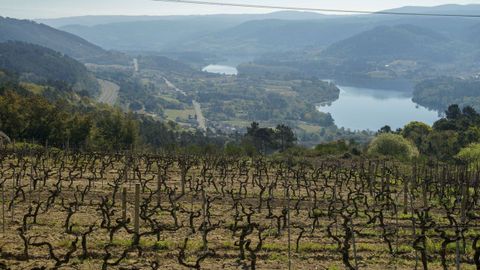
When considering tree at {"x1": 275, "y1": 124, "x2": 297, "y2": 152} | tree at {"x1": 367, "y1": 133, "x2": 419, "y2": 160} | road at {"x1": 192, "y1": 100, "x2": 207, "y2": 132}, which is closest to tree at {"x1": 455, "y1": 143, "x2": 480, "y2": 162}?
tree at {"x1": 367, "y1": 133, "x2": 419, "y2": 160}

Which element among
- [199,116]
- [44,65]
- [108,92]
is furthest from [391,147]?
[44,65]

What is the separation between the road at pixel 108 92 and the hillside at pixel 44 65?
3.10 meters

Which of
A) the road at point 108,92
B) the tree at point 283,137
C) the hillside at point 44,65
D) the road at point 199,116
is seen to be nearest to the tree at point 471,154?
the tree at point 283,137

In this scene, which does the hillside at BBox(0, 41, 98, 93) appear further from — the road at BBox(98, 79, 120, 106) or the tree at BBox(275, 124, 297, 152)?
the tree at BBox(275, 124, 297, 152)

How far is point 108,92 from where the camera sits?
521 ft

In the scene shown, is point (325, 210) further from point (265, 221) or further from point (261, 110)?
point (261, 110)

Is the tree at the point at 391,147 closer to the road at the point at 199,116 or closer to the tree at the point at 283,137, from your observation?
the tree at the point at 283,137

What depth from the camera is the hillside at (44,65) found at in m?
146

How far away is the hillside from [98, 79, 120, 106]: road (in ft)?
10.2

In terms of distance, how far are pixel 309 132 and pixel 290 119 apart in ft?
80.0

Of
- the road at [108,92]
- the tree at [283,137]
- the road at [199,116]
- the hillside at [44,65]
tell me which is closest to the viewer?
the tree at [283,137]

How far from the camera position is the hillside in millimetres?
145750

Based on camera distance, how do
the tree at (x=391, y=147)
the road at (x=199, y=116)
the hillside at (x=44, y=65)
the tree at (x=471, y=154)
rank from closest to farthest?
the tree at (x=471, y=154) < the tree at (x=391, y=147) < the road at (x=199, y=116) < the hillside at (x=44, y=65)

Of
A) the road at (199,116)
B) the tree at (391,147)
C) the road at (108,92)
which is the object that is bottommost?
the road at (199,116)
